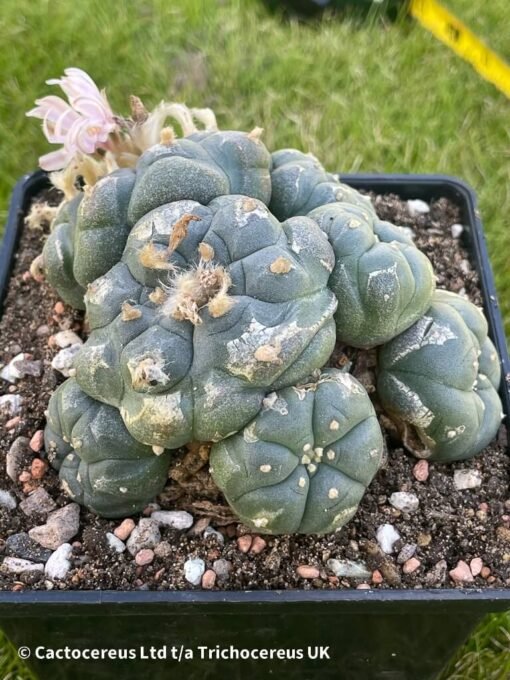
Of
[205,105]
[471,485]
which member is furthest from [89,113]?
[205,105]

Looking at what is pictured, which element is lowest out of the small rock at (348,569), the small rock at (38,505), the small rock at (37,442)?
the small rock at (38,505)

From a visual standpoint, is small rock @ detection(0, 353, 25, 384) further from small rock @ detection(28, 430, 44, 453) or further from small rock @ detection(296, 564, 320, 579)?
small rock @ detection(296, 564, 320, 579)

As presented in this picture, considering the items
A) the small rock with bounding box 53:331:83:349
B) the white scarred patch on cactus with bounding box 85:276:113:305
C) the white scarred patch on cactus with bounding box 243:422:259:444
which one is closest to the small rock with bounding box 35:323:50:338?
the small rock with bounding box 53:331:83:349

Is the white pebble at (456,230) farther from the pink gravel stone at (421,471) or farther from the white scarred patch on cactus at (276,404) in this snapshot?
the white scarred patch on cactus at (276,404)

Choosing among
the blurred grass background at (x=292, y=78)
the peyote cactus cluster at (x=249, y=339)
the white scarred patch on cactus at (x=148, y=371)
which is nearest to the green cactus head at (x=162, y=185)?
the peyote cactus cluster at (x=249, y=339)

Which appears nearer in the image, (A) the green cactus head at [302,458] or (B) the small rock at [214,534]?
(A) the green cactus head at [302,458]

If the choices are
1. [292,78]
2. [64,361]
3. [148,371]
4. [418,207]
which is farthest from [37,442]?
[292,78]

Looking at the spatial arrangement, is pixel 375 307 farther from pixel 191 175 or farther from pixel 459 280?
pixel 459 280
